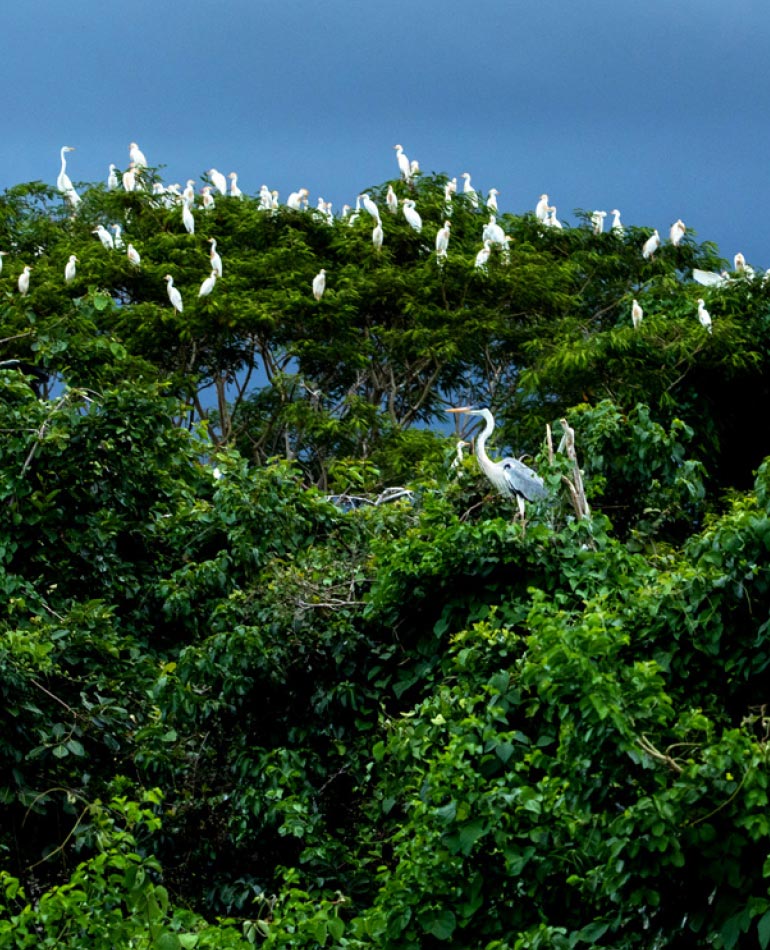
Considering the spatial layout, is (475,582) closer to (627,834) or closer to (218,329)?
(627,834)

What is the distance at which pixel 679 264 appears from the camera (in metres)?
20.5

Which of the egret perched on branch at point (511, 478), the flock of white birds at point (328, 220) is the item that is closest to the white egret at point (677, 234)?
the flock of white birds at point (328, 220)

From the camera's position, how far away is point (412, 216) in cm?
1989

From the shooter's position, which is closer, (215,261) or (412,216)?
(215,261)

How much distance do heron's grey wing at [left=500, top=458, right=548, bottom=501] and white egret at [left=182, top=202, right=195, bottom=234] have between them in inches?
539

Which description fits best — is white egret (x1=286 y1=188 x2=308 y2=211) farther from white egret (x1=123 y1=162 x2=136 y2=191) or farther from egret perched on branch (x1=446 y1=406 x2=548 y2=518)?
egret perched on branch (x1=446 y1=406 x2=548 y2=518)

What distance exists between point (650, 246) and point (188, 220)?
18.1ft

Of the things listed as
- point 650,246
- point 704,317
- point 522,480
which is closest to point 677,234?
point 650,246

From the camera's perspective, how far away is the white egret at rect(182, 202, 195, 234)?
2014 cm

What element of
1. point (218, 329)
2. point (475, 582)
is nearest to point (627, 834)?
point (475, 582)

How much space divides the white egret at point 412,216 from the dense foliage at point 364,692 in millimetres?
8215

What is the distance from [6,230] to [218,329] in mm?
3767

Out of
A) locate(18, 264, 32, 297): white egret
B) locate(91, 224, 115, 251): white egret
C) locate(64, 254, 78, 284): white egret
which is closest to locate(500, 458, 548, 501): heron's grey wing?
locate(64, 254, 78, 284): white egret

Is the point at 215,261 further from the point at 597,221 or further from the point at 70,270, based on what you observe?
the point at 597,221
